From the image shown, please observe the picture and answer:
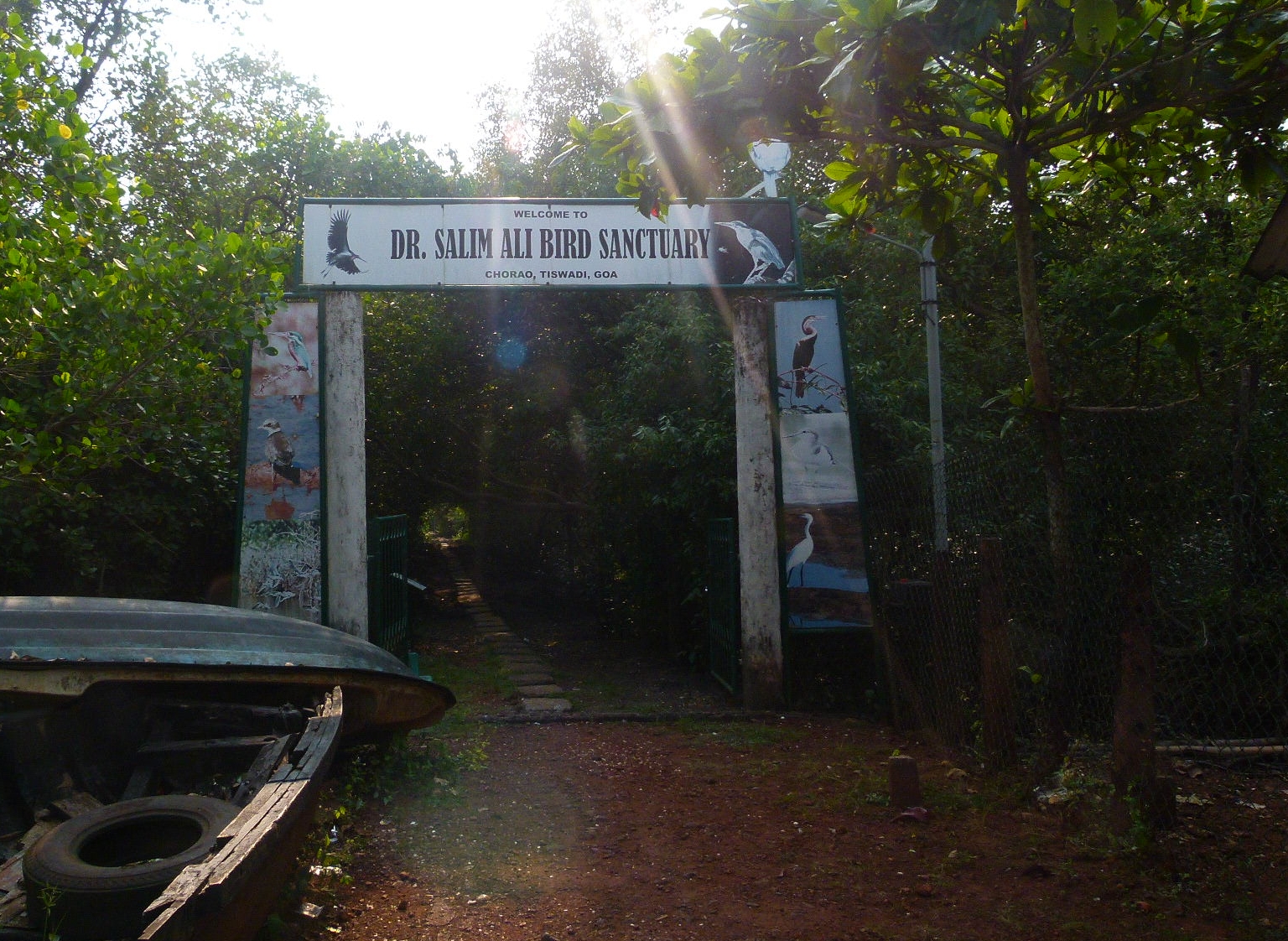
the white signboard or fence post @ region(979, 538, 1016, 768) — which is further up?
the white signboard

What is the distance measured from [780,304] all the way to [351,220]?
3661 mm

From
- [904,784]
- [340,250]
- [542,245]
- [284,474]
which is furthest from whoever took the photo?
[542,245]

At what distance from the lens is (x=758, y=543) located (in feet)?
29.6

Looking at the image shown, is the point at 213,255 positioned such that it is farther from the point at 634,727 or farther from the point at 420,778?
the point at 634,727

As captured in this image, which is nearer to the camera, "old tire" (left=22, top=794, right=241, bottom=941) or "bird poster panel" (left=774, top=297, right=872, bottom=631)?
"old tire" (left=22, top=794, right=241, bottom=941)

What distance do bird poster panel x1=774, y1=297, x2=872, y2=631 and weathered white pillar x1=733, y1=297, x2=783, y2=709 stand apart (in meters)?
0.12

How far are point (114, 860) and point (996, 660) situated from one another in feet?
14.4

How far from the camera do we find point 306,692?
580 cm

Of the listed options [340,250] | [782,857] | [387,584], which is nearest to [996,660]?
[782,857]

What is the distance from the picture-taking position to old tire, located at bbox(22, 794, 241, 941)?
3.42m

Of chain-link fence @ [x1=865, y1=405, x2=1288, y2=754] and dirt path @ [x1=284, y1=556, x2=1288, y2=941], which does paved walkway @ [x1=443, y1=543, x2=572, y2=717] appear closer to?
dirt path @ [x1=284, y1=556, x2=1288, y2=941]

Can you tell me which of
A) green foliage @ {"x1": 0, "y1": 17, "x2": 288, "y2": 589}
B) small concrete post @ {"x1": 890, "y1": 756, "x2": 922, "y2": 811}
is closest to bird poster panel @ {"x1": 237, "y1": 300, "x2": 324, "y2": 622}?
green foliage @ {"x1": 0, "y1": 17, "x2": 288, "y2": 589}

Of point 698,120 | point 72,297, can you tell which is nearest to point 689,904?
point 698,120

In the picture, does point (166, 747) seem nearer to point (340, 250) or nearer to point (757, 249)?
point (340, 250)
